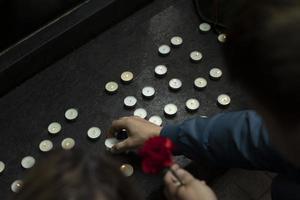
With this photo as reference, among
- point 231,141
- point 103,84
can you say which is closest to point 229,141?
point 231,141

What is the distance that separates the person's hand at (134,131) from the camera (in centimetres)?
117

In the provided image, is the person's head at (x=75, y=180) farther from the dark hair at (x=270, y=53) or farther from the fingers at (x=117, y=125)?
the fingers at (x=117, y=125)

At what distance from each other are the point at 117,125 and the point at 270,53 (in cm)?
58

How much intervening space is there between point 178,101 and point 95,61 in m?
0.27

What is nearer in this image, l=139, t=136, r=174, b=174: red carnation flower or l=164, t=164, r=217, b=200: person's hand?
l=139, t=136, r=174, b=174: red carnation flower

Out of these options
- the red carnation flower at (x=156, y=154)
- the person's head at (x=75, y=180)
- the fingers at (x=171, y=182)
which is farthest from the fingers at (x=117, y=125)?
the person's head at (x=75, y=180)

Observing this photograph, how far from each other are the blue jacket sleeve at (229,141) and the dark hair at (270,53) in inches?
11.6

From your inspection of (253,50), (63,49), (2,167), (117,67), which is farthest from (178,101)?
(253,50)

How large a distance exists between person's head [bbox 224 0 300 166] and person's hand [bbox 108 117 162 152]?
0.41 metres

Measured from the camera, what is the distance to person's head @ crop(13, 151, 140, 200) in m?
0.67

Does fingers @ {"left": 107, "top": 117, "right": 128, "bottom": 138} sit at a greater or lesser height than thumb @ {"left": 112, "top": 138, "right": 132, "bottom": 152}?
greater

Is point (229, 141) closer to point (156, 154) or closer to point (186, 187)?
point (186, 187)

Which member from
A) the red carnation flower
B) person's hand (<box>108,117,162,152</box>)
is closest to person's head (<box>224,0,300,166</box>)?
the red carnation flower

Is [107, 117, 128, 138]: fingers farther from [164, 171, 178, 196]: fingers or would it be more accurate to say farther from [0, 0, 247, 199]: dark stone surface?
[164, 171, 178, 196]: fingers
